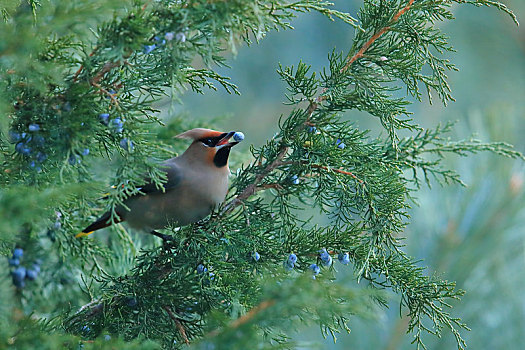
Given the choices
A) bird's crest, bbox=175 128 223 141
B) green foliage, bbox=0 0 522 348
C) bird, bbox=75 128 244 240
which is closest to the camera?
green foliage, bbox=0 0 522 348

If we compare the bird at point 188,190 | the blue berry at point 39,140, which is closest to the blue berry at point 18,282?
the bird at point 188,190

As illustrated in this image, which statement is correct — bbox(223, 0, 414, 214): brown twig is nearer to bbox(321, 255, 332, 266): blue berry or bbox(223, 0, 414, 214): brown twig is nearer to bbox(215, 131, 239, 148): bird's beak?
bbox(321, 255, 332, 266): blue berry

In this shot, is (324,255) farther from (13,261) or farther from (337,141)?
(13,261)

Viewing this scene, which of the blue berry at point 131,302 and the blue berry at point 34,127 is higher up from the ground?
the blue berry at point 34,127

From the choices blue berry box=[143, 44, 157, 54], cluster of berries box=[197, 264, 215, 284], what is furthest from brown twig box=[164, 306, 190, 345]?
blue berry box=[143, 44, 157, 54]

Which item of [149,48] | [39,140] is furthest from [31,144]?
[149,48]

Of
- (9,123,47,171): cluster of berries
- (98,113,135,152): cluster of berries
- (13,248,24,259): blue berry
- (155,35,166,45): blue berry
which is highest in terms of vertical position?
(155,35,166,45): blue berry

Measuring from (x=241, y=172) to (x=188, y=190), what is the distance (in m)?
0.42

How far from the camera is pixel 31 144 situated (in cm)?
150

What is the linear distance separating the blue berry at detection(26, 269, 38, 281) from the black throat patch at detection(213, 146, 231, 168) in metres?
0.79

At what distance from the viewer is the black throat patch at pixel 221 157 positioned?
2438 mm

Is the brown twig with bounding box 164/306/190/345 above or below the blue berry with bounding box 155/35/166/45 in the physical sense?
below

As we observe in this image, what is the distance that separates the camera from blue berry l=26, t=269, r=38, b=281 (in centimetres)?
233

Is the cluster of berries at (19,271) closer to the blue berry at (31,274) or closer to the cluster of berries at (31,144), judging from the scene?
the blue berry at (31,274)
